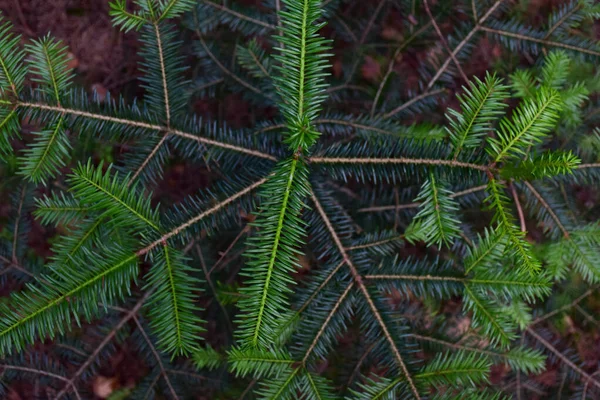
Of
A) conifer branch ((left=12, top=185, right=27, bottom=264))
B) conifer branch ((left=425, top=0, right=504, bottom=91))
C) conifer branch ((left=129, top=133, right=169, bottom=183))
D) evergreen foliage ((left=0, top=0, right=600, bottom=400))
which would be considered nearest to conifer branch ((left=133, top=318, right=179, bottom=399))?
evergreen foliage ((left=0, top=0, right=600, bottom=400))

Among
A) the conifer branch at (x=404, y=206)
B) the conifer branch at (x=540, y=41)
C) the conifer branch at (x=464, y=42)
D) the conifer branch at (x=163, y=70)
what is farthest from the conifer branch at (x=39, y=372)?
the conifer branch at (x=540, y=41)

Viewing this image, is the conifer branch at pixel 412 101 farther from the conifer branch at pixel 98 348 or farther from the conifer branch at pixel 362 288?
the conifer branch at pixel 98 348

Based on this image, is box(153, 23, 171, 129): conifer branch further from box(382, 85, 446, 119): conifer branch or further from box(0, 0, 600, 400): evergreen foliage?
box(382, 85, 446, 119): conifer branch

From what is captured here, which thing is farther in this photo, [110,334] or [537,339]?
[537,339]

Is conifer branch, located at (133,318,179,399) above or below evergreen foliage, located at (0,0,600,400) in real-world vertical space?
below

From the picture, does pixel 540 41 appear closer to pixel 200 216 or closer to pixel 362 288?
pixel 362 288

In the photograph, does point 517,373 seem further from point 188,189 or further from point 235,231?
point 188,189

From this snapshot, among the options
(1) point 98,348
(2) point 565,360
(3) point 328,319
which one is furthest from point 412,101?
(1) point 98,348

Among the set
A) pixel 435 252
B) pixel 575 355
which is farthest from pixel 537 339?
pixel 435 252
